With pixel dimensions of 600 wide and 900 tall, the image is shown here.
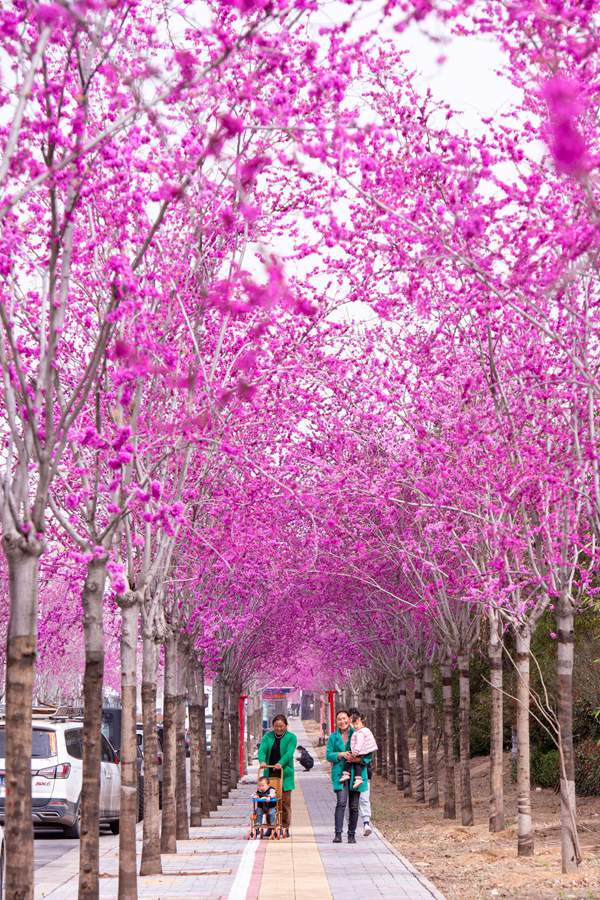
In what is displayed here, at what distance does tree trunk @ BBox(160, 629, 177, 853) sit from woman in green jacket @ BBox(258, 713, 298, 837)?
137 cm

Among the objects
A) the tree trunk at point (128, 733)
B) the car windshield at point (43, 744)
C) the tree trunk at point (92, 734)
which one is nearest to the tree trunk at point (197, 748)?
the car windshield at point (43, 744)

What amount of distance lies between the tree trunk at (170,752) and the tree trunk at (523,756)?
4.82 metres

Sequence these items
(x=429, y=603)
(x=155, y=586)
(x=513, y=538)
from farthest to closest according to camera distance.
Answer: (x=429, y=603), (x=155, y=586), (x=513, y=538)

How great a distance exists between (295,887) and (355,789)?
22.2 ft

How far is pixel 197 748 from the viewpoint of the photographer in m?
28.1

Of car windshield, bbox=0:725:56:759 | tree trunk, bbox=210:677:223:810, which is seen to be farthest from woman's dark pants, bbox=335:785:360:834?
tree trunk, bbox=210:677:223:810

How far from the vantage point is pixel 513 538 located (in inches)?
591

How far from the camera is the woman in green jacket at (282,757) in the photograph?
71.2 ft

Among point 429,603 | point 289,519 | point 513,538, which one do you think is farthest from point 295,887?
point 289,519

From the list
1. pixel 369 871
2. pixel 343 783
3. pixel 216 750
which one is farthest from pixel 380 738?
pixel 369 871

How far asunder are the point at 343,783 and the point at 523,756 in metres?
3.45

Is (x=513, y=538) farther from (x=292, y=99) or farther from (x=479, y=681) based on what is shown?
(x=479, y=681)

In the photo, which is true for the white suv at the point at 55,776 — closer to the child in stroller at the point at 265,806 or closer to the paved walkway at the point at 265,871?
the paved walkway at the point at 265,871

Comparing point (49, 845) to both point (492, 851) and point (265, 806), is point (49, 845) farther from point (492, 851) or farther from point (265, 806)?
point (492, 851)
